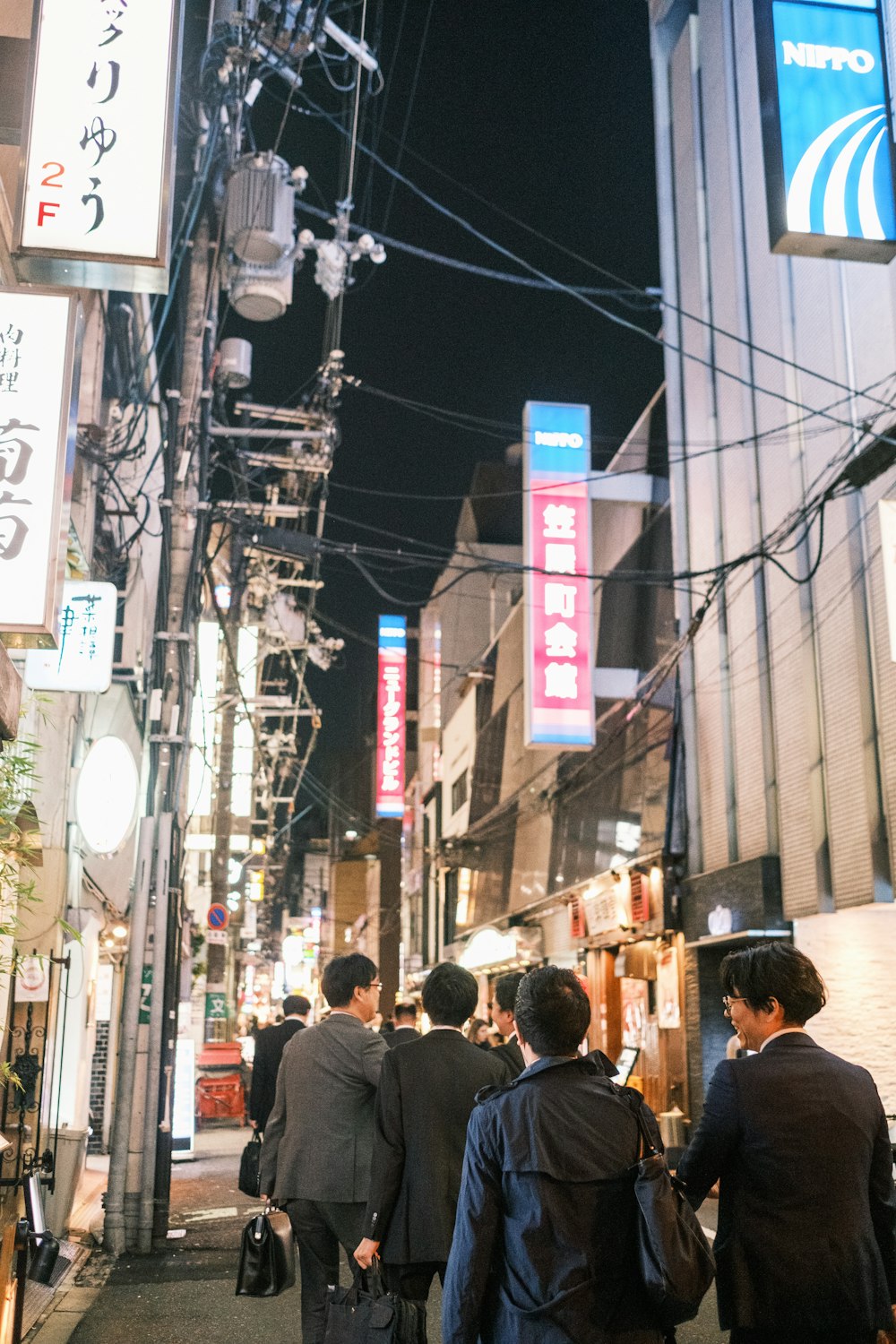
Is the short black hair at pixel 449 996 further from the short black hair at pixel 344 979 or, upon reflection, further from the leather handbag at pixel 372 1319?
the leather handbag at pixel 372 1319

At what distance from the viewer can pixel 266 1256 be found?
660 cm

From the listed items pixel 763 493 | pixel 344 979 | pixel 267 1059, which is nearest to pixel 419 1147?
pixel 344 979

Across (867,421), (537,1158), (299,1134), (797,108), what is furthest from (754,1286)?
(867,421)

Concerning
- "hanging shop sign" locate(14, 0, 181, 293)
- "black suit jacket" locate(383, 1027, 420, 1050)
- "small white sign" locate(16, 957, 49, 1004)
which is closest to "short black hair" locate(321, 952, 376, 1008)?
"black suit jacket" locate(383, 1027, 420, 1050)

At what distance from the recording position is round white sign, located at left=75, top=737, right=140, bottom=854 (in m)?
12.6

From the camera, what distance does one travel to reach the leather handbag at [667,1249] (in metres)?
3.29

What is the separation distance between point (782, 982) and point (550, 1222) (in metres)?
1.06

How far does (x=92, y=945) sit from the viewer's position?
1642 cm

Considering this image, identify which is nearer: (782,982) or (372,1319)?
(782,982)

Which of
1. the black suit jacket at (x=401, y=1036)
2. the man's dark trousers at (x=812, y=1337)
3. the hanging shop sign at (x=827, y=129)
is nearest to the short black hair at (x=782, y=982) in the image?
the man's dark trousers at (x=812, y=1337)

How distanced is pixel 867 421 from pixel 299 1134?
940 cm

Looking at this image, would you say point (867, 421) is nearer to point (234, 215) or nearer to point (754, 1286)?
point (234, 215)

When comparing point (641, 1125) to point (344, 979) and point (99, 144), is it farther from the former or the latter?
point (99, 144)

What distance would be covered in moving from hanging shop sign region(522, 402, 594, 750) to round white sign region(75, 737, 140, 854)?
7216 mm
